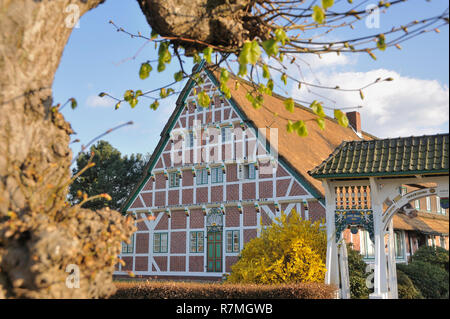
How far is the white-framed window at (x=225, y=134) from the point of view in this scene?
20328mm

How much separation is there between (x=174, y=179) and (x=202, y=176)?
1741 millimetres

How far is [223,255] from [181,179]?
14.1 feet

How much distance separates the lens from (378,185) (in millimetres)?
9234

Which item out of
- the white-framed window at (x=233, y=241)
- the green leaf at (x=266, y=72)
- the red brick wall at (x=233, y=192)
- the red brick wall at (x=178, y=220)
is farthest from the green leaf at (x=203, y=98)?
the red brick wall at (x=178, y=220)

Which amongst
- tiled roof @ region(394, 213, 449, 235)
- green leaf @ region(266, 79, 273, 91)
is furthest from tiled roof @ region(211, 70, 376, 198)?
green leaf @ region(266, 79, 273, 91)

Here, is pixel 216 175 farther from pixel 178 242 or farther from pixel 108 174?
pixel 108 174

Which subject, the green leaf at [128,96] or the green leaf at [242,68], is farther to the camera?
the green leaf at [128,96]

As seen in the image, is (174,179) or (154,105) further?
(174,179)

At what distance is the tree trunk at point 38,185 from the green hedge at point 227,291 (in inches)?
213

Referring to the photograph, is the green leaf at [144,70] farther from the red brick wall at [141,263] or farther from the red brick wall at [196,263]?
the red brick wall at [141,263]

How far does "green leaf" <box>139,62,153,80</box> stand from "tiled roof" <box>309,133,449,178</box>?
5.51 meters

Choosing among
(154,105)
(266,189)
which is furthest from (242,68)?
(266,189)

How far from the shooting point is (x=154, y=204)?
22328 mm
